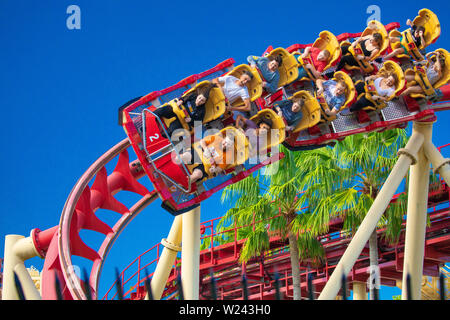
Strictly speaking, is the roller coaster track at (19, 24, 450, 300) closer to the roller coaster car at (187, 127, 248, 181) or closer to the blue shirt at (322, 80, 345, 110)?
the blue shirt at (322, 80, 345, 110)

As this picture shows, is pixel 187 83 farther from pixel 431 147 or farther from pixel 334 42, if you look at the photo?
pixel 431 147

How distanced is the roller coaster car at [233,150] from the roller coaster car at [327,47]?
179 cm

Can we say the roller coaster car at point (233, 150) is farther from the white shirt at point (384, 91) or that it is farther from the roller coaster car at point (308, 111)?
the white shirt at point (384, 91)

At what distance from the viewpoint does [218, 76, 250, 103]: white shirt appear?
8.77m

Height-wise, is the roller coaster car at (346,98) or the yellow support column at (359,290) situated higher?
the roller coaster car at (346,98)

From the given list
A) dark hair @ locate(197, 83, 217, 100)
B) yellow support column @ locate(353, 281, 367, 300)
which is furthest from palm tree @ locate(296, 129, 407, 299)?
dark hair @ locate(197, 83, 217, 100)

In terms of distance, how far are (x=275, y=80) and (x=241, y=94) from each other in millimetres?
792

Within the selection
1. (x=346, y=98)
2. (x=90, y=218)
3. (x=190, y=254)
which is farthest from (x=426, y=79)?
(x=90, y=218)

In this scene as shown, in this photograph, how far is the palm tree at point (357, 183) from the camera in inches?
480

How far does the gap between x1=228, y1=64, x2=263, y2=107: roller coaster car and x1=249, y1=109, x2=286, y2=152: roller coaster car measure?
263 mm

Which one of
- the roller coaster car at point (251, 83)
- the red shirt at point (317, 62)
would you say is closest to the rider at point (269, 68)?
the roller coaster car at point (251, 83)

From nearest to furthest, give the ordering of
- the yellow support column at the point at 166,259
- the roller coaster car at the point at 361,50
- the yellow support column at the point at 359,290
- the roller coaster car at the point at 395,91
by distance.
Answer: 1. the roller coaster car at the point at 395,91
2. the yellow support column at the point at 166,259
3. the roller coaster car at the point at 361,50
4. the yellow support column at the point at 359,290
